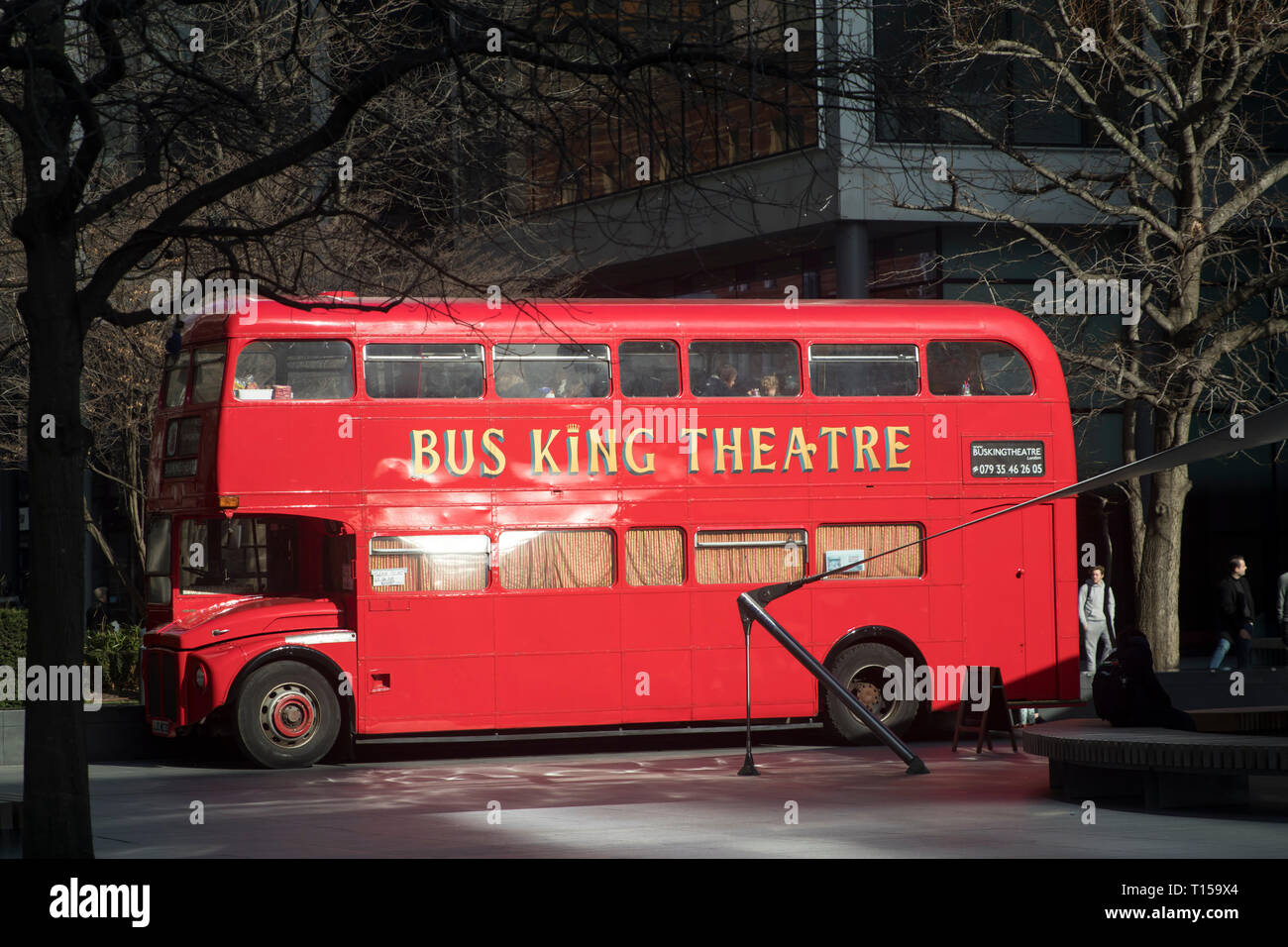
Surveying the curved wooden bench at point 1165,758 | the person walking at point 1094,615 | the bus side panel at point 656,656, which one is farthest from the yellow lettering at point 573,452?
the person walking at point 1094,615

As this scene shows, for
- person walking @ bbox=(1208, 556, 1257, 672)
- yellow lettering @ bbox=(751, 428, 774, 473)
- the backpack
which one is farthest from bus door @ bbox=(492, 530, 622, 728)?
person walking @ bbox=(1208, 556, 1257, 672)

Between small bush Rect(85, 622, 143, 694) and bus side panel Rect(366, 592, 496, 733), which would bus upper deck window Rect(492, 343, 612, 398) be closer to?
bus side panel Rect(366, 592, 496, 733)

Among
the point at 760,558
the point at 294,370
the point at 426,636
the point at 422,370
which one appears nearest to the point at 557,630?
the point at 426,636

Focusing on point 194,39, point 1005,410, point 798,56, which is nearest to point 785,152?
point 1005,410

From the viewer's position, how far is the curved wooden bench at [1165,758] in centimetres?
1087

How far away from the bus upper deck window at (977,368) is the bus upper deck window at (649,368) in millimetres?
2722

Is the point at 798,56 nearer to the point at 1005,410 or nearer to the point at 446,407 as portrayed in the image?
the point at 446,407

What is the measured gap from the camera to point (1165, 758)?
1123 cm

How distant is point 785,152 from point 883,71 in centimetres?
1849

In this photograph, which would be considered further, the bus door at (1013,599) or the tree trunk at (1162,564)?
the tree trunk at (1162,564)

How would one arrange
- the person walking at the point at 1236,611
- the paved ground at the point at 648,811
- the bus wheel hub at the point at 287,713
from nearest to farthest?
the paved ground at the point at 648,811 → the bus wheel hub at the point at 287,713 → the person walking at the point at 1236,611

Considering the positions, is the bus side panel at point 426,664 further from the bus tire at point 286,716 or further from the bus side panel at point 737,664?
the bus side panel at point 737,664

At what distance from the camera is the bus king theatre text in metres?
17.0

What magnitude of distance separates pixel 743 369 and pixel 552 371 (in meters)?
1.98
